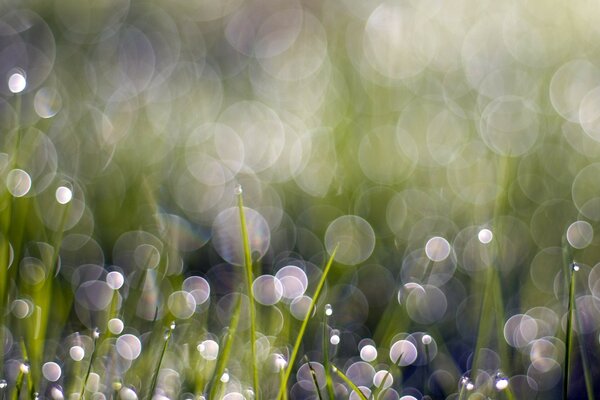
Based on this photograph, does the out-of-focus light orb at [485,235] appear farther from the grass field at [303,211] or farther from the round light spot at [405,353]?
the round light spot at [405,353]

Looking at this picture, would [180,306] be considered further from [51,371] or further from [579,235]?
[579,235]

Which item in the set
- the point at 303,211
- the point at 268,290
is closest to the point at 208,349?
the point at 268,290

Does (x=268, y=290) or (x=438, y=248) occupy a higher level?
(x=438, y=248)

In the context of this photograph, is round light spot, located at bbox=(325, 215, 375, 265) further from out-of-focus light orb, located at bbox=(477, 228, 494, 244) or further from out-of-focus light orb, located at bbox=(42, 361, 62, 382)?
out-of-focus light orb, located at bbox=(42, 361, 62, 382)

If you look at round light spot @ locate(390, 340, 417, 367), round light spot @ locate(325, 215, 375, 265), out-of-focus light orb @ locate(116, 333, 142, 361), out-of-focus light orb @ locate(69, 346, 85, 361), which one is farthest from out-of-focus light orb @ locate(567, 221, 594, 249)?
out-of-focus light orb @ locate(69, 346, 85, 361)

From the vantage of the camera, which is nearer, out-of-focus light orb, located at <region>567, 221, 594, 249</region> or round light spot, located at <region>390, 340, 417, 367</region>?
round light spot, located at <region>390, 340, 417, 367</region>
